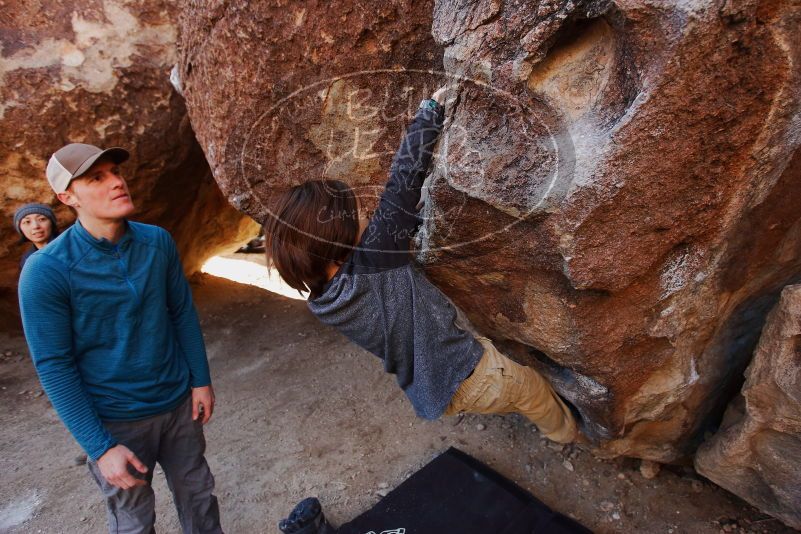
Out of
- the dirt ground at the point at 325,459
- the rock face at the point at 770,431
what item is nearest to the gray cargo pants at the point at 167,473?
the dirt ground at the point at 325,459

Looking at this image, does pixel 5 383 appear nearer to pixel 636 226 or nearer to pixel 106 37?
pixel 106 37

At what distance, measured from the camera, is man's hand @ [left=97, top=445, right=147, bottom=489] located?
1476 millimetres

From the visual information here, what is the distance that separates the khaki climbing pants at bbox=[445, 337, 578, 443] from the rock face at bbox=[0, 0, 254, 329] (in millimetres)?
2478

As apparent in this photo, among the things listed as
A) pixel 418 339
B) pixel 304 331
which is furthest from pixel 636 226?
pixel 304 331

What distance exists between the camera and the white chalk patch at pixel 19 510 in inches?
93.0

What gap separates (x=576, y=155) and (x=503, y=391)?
0.78 meters

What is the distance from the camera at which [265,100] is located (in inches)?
74.7

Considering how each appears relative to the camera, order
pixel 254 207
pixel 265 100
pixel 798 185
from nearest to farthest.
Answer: pixel 798 185 → pixel 265 100 → pixel 254 207

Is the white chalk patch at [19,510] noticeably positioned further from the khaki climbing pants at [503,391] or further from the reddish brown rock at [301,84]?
the khaki climbing pants at [503,391]

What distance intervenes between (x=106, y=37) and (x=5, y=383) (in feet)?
7.59

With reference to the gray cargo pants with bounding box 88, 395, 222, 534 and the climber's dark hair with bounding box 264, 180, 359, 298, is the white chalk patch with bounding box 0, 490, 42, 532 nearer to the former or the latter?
the gray cargo pants with bounding box 88, 395, 222, 534

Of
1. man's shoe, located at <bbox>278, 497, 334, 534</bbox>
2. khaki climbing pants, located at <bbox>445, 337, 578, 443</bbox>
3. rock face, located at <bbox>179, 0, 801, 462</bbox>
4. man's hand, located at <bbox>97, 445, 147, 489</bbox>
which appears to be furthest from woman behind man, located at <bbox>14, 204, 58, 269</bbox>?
khaki climbing pants, located at <bbox>445, 337, 578, 443</bbox>

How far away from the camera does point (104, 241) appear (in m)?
1.51

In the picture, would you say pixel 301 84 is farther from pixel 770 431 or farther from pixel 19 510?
pixel 19 510
